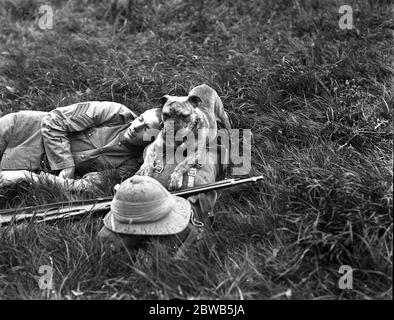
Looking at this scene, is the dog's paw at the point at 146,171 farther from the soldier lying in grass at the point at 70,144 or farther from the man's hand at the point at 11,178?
the man's hand at the point at 11,178

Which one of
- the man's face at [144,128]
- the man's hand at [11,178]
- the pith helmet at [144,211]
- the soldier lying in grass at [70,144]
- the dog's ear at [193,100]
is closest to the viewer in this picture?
the pith helmet at [144,211]

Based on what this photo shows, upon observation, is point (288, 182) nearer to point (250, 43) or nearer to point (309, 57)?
point (309, 57)

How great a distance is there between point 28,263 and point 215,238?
4.68ft

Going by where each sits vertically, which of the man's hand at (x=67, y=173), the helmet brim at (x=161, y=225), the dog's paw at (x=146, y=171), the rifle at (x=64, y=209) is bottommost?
the helmet brim at (x=161, y=225)

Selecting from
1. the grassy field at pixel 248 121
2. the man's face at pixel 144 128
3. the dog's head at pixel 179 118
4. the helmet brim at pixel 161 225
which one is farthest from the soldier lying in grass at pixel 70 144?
the helmet brim at pixel 161 225

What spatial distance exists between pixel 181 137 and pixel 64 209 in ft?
3.87

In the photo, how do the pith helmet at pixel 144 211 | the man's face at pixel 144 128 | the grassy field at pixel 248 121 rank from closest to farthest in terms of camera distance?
the grassy field at pixel 248 121 → the pith helmet at pixel 144 211 → the man's face at pixel 144 128

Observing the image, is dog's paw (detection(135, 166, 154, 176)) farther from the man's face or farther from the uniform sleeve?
the uniform sleeve

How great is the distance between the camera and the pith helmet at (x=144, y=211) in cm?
407

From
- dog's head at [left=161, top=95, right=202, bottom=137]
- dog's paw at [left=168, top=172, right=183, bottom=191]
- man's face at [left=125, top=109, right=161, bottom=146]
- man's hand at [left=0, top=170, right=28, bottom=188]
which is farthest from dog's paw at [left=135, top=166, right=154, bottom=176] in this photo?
man's hand at [left=0, top=170, right=28, bottom=188]

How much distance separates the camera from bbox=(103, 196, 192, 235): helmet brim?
412cm

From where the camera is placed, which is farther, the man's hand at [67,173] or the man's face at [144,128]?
the man's hand at [67,173]

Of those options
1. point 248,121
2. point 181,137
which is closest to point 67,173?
point 181,137

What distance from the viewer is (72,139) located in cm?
567
